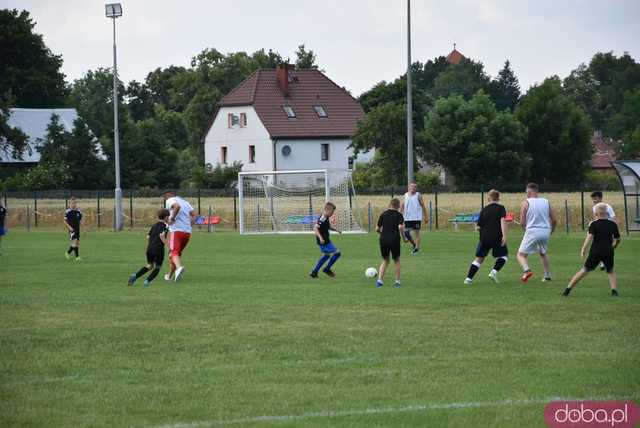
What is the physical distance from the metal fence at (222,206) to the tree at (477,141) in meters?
15.9

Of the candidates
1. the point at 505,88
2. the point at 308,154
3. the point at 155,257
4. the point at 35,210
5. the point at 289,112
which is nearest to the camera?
the point at 155,257

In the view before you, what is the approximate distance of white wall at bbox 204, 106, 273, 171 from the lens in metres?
84.0

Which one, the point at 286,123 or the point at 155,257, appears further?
the point at 286,123

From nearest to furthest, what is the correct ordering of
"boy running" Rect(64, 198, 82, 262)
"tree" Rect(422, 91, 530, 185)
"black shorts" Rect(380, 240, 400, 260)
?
"black shorts" Rect(380, 240, 400, 260)
"boy running" Rect(64, 198, 82, 262)
"tree" Rect(422, 91, 530, 185)

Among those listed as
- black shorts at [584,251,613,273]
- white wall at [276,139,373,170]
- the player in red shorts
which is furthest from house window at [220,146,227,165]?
black shorts at [584,251,613,273]

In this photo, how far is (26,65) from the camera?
82.7m

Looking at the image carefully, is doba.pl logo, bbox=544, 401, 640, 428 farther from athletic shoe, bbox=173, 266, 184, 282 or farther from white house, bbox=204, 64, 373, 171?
white house, bbox=204, 64, 373, 171

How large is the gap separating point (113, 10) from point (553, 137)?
42.7m

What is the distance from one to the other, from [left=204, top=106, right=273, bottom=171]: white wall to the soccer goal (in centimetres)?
3172

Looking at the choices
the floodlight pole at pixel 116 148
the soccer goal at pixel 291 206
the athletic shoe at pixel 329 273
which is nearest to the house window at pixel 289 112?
the soccer goal at pixel 291 206

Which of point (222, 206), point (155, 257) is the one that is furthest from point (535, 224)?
point (222, 206)

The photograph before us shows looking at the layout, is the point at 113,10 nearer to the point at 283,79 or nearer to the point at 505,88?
the point at 283,79

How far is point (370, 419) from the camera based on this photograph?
341 inches

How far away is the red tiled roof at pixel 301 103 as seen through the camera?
83.8m
